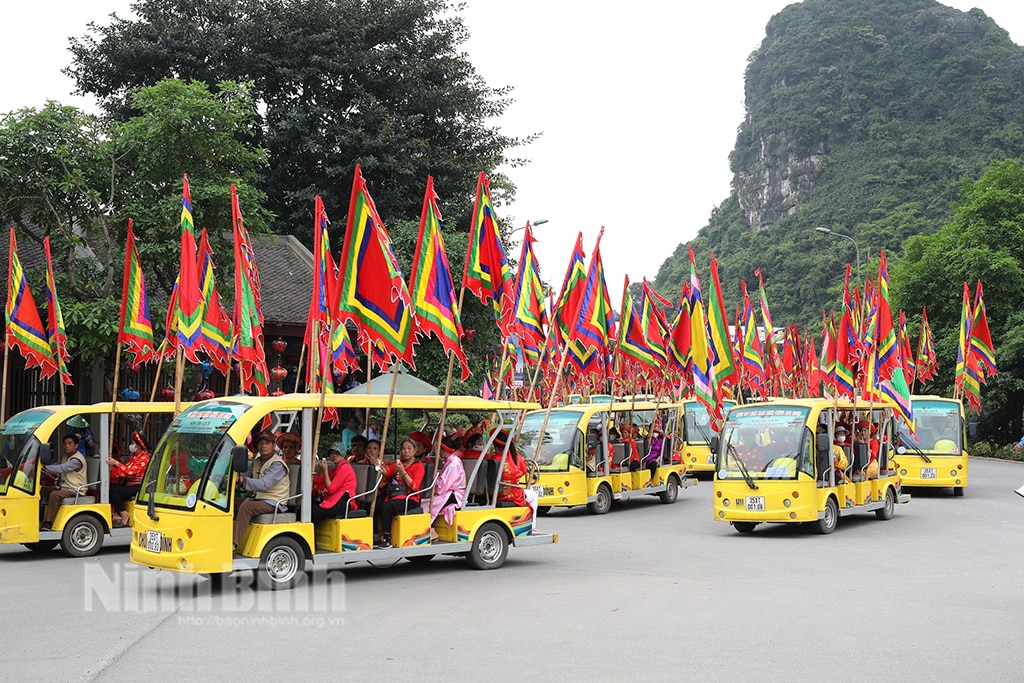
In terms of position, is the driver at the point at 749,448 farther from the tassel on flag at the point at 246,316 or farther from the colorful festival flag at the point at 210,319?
the colorful festival flag at the point at 210,319

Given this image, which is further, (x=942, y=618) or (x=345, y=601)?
(x=345, y=601)

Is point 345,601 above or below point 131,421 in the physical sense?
below

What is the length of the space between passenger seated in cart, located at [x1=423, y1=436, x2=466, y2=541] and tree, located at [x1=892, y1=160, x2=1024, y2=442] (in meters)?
29.8

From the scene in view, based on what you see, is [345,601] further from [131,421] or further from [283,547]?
[131,421]

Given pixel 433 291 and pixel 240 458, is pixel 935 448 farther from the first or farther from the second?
pixel 240 458

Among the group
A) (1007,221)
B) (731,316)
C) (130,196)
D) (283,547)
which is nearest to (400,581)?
(283,547)

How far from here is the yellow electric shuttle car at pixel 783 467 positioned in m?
17.1

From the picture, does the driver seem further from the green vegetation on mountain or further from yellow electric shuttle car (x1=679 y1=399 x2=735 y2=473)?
the green vegetation on mountain

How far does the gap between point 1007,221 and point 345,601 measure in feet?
121

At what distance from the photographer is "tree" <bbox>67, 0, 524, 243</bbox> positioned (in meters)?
32.8

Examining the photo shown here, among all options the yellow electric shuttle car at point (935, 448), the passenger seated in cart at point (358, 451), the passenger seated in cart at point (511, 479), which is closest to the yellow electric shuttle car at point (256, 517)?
the passenger seated in cart at point (358, 451)

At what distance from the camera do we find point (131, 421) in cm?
1822

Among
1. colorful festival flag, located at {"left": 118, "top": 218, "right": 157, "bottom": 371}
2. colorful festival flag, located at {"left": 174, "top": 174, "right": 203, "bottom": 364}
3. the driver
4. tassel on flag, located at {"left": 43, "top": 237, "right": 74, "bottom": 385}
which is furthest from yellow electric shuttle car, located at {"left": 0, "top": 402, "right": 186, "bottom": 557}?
the driver

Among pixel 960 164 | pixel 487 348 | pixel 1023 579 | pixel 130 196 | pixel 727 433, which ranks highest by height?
pixel 960 164
